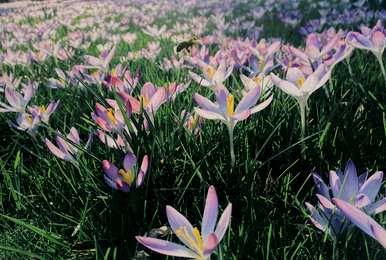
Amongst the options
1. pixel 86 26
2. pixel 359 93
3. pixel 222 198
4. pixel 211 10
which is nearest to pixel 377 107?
pixel 359 93

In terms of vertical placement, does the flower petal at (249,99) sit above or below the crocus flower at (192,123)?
above

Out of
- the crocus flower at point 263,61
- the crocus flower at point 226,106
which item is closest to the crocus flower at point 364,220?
the crocus flower at point 226,106

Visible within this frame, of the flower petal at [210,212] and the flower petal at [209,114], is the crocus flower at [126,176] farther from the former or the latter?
the flower petal at [210,212]

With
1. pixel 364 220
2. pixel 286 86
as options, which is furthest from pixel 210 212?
pixel 286 86

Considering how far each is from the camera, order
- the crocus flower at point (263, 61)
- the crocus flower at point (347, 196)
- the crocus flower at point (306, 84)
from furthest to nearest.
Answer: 1. the crocus flower at point (263, 61)
2. the crocus flower at point (306, 84)
3. the crocus flower at point (347, 196)

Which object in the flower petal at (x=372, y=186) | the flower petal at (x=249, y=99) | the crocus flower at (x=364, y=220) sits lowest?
the flower petal at (x=372, y=186)

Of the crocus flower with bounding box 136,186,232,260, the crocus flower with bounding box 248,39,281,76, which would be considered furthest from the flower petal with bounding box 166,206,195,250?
the crocus flower with bounding box 248,39,281,76

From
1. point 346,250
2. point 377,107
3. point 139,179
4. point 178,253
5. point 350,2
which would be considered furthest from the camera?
point 350,2

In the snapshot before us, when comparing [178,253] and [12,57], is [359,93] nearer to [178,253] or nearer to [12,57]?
[178,253]

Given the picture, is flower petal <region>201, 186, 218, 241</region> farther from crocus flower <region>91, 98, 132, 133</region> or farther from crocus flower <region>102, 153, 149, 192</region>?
crocus flower <region>91, 98, 132, 133</region>
